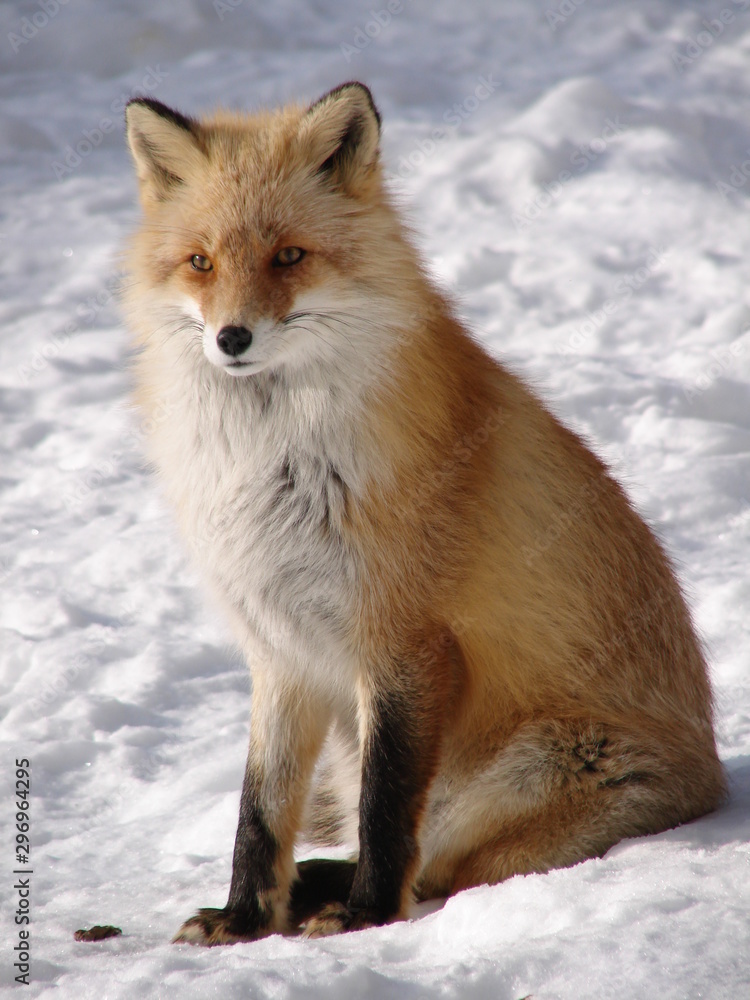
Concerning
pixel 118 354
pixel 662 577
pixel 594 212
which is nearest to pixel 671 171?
pixel 594 212

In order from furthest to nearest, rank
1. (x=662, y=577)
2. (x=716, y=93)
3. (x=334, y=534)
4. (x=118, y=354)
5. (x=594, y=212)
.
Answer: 1. (x=716, y=93)
2. (x=594, y=212)
3. (x=118, y=354)
4. (x=662, y=577)
5. (x=334, y=534)

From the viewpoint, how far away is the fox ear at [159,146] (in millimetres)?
2674

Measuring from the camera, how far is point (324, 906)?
2.66 metres

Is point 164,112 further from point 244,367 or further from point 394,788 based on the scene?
point 394,788

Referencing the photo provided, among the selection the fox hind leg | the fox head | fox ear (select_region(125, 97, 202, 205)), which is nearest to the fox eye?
the fox head

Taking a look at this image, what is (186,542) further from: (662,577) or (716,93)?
(716,93)

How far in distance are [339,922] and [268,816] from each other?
0.41 m

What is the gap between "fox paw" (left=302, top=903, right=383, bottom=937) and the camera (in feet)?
8.09

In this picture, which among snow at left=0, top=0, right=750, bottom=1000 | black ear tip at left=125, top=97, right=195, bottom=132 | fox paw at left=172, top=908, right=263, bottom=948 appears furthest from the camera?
black ear tip at left=125, top=97, right=195, bottom=132

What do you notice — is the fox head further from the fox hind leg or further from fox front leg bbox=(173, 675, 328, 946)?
the fox hind leg

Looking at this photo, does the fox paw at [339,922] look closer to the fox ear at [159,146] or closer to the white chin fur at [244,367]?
the white chin fur at [244,367]

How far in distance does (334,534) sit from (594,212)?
18.8 ft

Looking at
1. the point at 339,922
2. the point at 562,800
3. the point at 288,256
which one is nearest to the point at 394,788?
the point at 339,922

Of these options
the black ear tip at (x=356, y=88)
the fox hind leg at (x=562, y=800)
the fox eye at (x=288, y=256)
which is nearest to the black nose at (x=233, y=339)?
the fox eye at (x=288, y=256)
